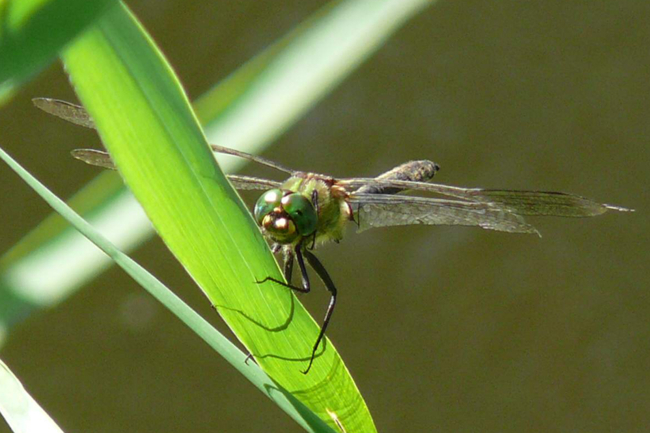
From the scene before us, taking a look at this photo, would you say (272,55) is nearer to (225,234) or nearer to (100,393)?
(225,234)

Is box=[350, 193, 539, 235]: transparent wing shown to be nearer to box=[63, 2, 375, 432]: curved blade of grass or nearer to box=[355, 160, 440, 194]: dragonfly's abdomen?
box=[355, 160, 440, 194]: dragonfly's abdomen

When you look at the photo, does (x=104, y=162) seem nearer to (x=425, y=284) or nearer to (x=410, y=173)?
(x=410, y=173)

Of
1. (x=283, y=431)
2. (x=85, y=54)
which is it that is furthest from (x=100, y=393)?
(x=85, y=54)

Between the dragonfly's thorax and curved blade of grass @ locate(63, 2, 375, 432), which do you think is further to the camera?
the dragonfly's thorax

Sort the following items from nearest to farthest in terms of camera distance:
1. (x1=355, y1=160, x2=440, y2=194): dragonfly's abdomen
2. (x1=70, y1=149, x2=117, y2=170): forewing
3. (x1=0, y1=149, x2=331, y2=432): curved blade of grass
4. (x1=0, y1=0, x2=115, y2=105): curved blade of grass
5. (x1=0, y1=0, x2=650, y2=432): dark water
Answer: (x1=0, y1=0, x2=115, y2=105): curved blade of grass, (x1=0, y1=149, x2=331, y2=432): curved blade of grass, (x1=70, y1=149, x2=117, y2=170): forewing, (x1=355, y1=160, x2=440, y2=194): dragonfly's abdomen, (x1=0, y1=0, x2=650, y2=432): dark water

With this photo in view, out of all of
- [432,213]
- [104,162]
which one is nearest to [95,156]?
[104,162]

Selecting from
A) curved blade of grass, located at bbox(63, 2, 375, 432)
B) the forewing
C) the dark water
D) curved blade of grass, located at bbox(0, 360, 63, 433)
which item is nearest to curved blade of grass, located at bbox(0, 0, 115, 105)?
curved blade of grass, located at bbox(63, 2, 375, 432)
